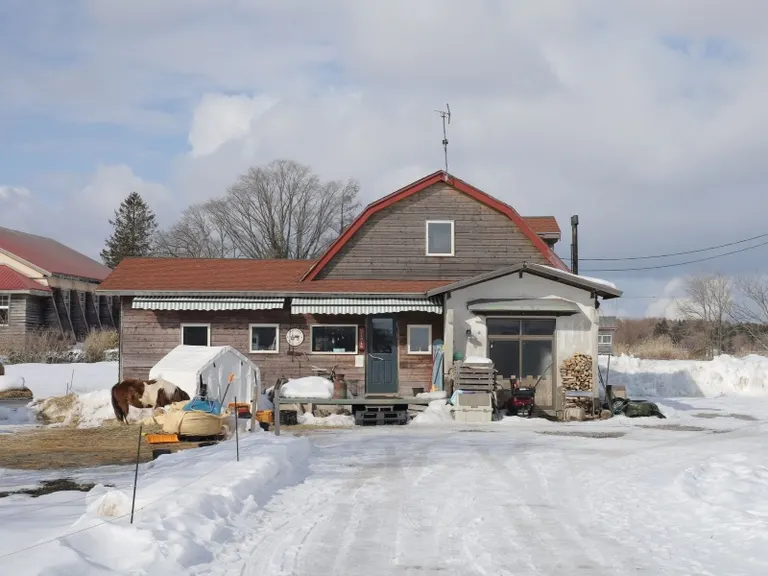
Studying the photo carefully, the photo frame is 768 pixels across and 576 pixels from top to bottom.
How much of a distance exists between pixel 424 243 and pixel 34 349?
81.3 ft

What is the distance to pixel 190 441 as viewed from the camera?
17.5 meters

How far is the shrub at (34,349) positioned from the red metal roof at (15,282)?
253 centimetres

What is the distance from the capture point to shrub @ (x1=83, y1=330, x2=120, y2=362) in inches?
1732

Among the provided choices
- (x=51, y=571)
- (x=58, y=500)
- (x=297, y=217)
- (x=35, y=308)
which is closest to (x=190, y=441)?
(x=58, y=500)

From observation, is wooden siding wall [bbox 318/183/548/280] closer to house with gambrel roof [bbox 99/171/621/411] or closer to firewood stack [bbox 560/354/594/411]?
house with gambrel roof [bbox 99/171/621/411]

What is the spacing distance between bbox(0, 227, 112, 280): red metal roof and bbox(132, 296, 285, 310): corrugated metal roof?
25.5 m

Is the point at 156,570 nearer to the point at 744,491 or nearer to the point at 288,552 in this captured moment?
the point at 288,552

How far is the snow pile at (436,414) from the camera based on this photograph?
73.4 ft

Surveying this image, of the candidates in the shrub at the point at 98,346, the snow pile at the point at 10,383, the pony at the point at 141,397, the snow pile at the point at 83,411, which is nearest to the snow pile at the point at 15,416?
the snow pile at the point at 83,411

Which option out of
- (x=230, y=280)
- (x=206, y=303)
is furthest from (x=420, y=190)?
(x=206, y=303)

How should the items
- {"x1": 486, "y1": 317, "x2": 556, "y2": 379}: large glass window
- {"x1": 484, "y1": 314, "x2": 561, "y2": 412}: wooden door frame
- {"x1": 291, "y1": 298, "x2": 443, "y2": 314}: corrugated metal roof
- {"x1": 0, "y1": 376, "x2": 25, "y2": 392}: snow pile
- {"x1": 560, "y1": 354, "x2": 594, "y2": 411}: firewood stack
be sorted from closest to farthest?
{"x1": 560, "y1": 354, "x2": 594, "y2": 411}: firewood stack, {"x1": 484, "y1": 314, "x2": 561, "y2": 412}: wooden door frame, {"x1": 486, "y1": 317, "x2": 556, "y2": 379}: large glass window, {"x1": 291, "y1": 298, "x2": 443, "y2": 314}: corrugated metal roof, {"x1": 0, "y1": 376, "x2": 25, "y2": 392}: snow pile

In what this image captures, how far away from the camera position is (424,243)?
27984mm

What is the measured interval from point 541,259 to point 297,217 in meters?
42.5

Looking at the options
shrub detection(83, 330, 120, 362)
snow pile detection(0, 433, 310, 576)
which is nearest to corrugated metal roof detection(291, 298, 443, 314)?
snow pile detection(0, 433, 310, 576)
